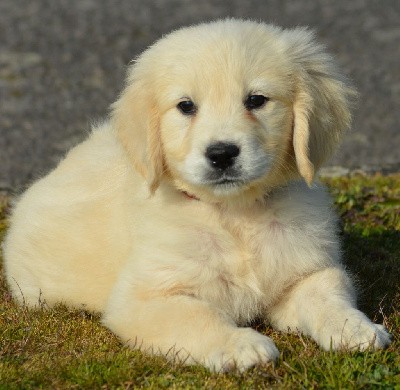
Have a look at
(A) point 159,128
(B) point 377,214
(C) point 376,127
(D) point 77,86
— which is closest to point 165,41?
(A) point 159,128

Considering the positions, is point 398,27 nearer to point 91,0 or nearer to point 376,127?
point 376,127

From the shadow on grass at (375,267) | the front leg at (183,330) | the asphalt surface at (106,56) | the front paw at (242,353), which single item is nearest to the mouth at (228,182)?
the front leg at (183,330)

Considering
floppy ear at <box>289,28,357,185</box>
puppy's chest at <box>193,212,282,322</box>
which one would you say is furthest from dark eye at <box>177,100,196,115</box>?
puppy's chest at <box>193,212,282,322</box>

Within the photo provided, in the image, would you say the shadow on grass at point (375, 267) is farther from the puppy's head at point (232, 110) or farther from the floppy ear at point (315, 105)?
the puppy's head at point (232, 110)

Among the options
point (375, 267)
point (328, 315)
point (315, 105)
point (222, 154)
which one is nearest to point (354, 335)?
point (328, 315)

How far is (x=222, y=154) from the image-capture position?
4.51m

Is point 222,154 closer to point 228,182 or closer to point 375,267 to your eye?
point 228,182

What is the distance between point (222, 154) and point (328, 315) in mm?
1055

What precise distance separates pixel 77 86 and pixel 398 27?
7023 millimetres

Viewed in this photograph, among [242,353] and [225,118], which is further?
[225,118]

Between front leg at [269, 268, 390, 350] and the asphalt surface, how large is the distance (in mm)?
6880

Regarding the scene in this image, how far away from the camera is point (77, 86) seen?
15977 mm

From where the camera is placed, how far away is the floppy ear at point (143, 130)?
4.96m

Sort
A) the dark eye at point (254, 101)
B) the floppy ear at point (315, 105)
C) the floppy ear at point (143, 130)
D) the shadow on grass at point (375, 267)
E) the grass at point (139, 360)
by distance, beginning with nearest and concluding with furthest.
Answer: the grass at point (139, 360), the dark eye at point (254, 101), the floppy ear at point (315, 105), the floppy ear at point (143, 130), the shadow on grass at point (375, 267)
